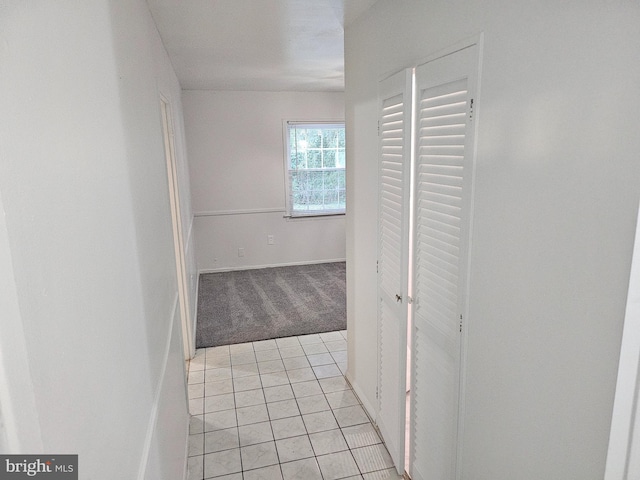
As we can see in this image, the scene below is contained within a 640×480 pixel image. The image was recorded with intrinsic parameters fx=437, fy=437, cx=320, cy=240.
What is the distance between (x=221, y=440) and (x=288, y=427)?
41 cm

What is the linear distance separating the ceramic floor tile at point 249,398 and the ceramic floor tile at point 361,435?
0.69m

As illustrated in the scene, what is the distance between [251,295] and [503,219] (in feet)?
13.5

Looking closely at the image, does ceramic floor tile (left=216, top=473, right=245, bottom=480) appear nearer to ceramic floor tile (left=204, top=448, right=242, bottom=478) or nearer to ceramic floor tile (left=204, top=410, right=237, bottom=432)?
ceramic floor tile (left=204, top=448, right=242, bottom=478)

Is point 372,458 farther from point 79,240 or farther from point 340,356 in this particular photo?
point 79,240

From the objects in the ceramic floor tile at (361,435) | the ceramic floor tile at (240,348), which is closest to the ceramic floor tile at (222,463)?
the ceramic floor tile at (361,435)

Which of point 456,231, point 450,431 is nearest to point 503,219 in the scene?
point 456,231

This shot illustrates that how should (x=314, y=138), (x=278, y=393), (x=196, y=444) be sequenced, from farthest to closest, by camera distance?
(x=314, y=138), (x=278, y=393), (x=196, y=444)

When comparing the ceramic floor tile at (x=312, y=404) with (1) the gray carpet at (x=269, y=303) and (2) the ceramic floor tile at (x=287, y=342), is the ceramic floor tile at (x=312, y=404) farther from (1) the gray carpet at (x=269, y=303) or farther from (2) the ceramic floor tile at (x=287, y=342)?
(1) the gray carpet at (x=269, y=303)

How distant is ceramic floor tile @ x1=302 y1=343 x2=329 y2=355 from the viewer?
3787 mm

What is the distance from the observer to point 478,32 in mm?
1396

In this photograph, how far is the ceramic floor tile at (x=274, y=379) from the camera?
Result: 3.28 m

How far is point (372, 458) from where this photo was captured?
2.44 meters

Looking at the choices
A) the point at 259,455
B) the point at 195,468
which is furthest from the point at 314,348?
the point at 195,468

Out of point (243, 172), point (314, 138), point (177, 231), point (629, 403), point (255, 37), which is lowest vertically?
point (177, 231)
